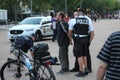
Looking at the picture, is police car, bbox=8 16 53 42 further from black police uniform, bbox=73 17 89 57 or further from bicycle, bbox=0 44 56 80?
bicycle, bbox=0 44 56 80

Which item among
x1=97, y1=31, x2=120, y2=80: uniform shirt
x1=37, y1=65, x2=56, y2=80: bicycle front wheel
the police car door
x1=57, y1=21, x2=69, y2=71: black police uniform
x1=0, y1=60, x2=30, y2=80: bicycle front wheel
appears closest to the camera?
x1=97, y1=31, x2=120, y2=80: uniform shirt

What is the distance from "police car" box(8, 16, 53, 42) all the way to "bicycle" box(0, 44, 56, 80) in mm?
14350

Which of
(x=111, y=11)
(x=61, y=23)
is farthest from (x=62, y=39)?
(x=111, y=11)

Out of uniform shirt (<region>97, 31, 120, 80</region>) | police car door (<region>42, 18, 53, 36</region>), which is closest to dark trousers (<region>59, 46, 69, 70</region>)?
uniform shirt (<region>97, 31, 120, 80</region>)

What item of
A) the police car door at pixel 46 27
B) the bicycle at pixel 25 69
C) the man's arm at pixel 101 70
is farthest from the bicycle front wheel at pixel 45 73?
the police car door at pixel 46 27

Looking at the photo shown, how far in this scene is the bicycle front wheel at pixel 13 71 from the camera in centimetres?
825

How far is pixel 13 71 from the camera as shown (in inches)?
337

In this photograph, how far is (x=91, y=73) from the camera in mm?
10672

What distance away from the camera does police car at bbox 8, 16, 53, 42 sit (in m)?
23.2

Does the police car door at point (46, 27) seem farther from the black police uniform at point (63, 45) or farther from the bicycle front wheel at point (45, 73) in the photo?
the bicycle front wheel at point (45, 73)

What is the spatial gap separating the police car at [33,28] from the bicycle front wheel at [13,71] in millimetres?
14282

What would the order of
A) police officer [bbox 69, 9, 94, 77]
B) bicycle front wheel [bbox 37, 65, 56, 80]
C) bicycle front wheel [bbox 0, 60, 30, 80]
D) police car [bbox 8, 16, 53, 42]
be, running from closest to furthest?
bicycle front wheel [bbox 37, 65, 56, 80] → bicycle front wheel [bbox 0, 60, 30, 80] → police officer [bbox 69, 9, 94, 77] → police car [bbox 8, 16, 53, 42]

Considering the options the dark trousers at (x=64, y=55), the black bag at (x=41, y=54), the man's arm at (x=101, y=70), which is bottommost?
the dark trousers at (x=64, y=55)

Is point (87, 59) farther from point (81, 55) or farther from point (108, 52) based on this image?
point (108, 52)
